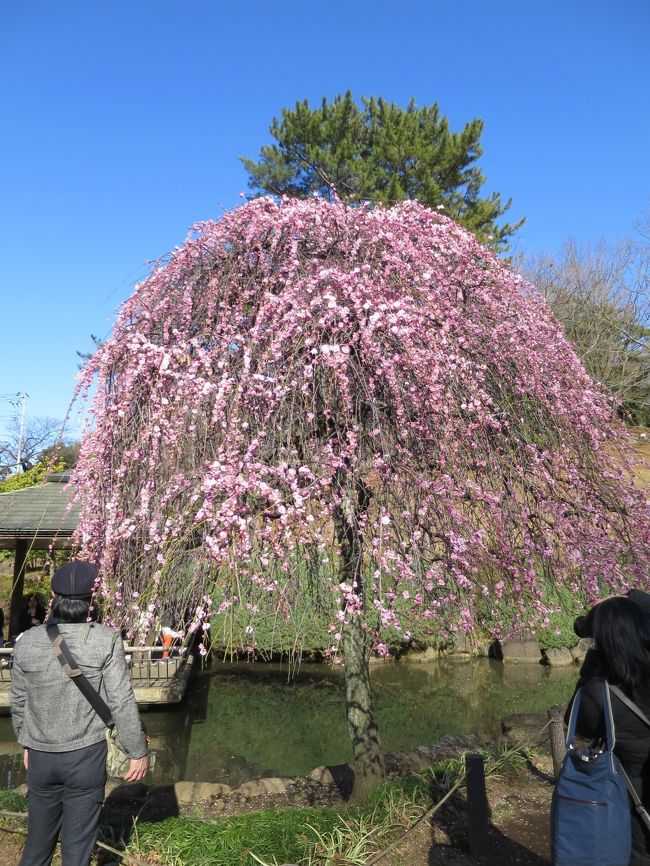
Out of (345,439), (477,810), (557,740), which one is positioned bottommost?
(477,810)

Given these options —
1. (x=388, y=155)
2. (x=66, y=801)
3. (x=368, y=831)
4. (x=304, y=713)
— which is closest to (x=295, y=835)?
(x=368, y=831)

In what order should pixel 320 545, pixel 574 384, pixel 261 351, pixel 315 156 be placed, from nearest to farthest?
1. pixel 320 545
2. pixel 261 351
3. pixel 574 384
4. pixel 315 156

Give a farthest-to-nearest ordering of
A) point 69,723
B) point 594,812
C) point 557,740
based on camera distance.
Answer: point 557,740
point 69,723
point 594,812

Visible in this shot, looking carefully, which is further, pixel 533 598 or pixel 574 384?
pixel 574 384

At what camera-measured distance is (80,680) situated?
10.6ft

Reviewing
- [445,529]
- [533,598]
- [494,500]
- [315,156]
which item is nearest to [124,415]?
[445,529]

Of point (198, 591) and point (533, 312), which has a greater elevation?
point (533, 312)

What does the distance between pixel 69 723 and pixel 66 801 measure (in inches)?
15.4

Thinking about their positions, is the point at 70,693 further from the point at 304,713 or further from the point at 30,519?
the point at 304,713

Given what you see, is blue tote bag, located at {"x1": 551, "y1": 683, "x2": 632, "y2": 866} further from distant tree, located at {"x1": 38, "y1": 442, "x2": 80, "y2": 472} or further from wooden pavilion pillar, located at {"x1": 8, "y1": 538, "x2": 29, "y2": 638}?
wooden pavilion pillar, located at {"x1": 8, "y1": 538, "x2": 29, "y2": 638}

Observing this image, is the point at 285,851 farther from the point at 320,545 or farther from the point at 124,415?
the point at 124,415

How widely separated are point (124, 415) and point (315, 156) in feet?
56.7

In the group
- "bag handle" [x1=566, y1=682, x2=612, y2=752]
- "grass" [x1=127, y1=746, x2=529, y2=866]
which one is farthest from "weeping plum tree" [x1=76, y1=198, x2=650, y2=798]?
"bag handle" [x1=566, y1=682, x2=612, y2=752]

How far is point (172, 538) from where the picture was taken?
4.33 metres
